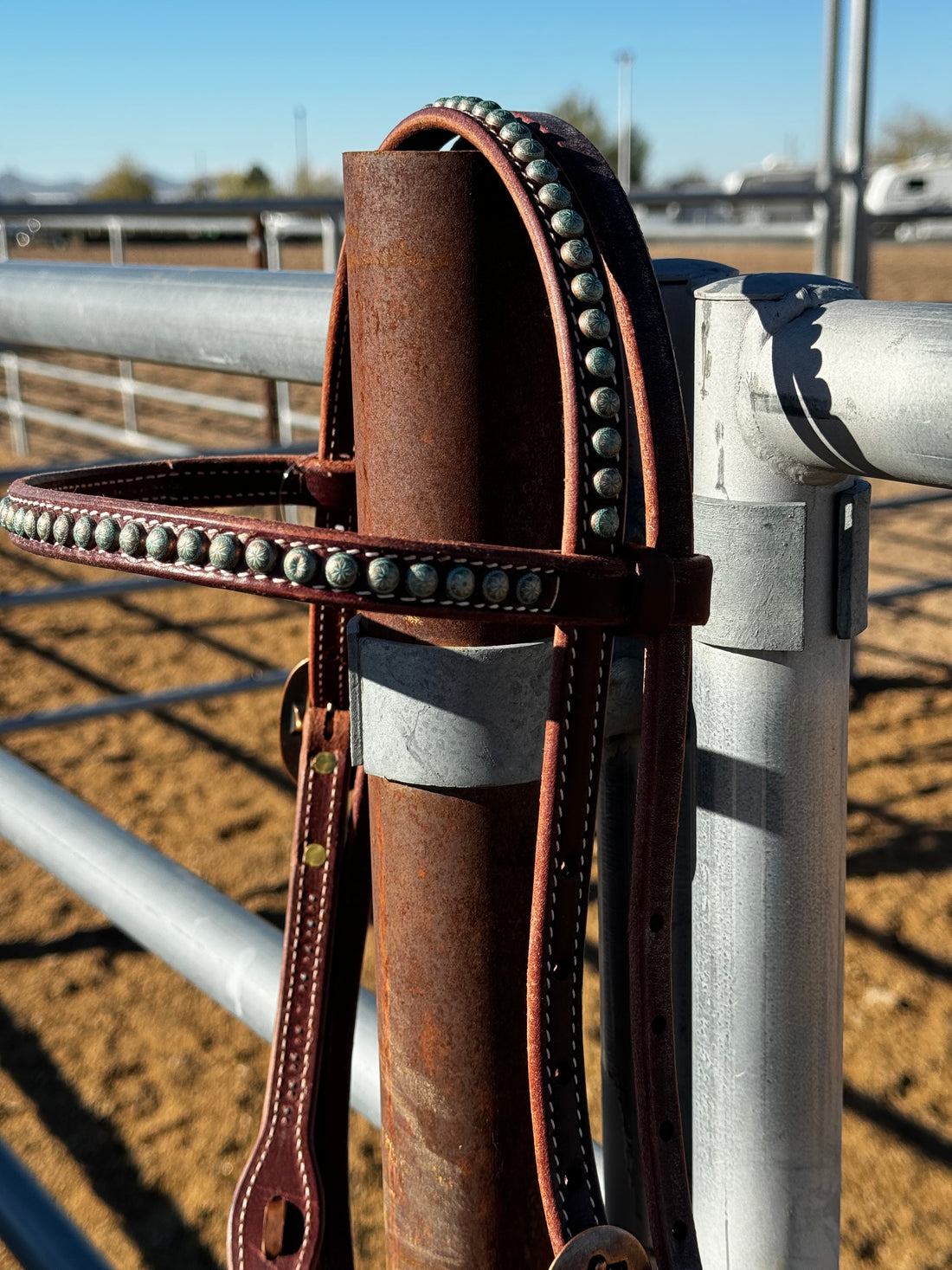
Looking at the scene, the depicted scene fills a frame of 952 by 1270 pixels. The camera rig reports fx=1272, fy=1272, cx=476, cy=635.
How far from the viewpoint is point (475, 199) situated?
1.60ft

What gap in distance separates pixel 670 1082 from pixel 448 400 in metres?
0.28

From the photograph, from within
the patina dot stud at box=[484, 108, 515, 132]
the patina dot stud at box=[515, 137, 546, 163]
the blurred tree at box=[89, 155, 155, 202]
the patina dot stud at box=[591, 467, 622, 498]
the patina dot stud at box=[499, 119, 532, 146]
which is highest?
the blurred tree at box=[89, 155, 155, 202]

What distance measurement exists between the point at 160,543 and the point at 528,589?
5.2 inches

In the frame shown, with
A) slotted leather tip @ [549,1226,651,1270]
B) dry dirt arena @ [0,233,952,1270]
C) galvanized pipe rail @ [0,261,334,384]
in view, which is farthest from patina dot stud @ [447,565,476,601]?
dry dirt arena @ [0,233,952,1270]

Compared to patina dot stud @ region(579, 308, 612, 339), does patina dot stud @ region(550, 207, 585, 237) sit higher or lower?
higher

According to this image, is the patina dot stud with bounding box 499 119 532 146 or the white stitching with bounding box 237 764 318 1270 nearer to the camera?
the patina dot stud with bounding box 499 119 532 146

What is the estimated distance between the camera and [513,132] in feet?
1.54

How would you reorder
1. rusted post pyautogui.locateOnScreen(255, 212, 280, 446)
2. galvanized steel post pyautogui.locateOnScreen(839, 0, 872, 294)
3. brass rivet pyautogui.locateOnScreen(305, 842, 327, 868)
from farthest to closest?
rusted post pyautogui.locateOnScreen(255, 212, 280, 446)
galvanized steel post pyautogui.locateOnScreen(839, 0, 872, 294)
brass rivet pyautogui.locateOnScreen(305, 842, 327, 868)

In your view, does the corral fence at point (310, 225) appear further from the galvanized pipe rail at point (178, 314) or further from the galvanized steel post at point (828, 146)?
the galvanized pipe rail at point (178, 314)

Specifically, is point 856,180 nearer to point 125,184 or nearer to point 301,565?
point 301,565

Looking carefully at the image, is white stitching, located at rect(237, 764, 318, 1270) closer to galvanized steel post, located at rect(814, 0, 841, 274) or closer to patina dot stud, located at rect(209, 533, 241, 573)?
patina dot stud, located at rect(209, 533, 241, 573)

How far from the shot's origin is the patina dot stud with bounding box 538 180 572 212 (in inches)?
18.0

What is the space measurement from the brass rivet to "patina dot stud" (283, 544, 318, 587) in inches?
10.8

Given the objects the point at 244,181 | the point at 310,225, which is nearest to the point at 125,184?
the point at 244,181
